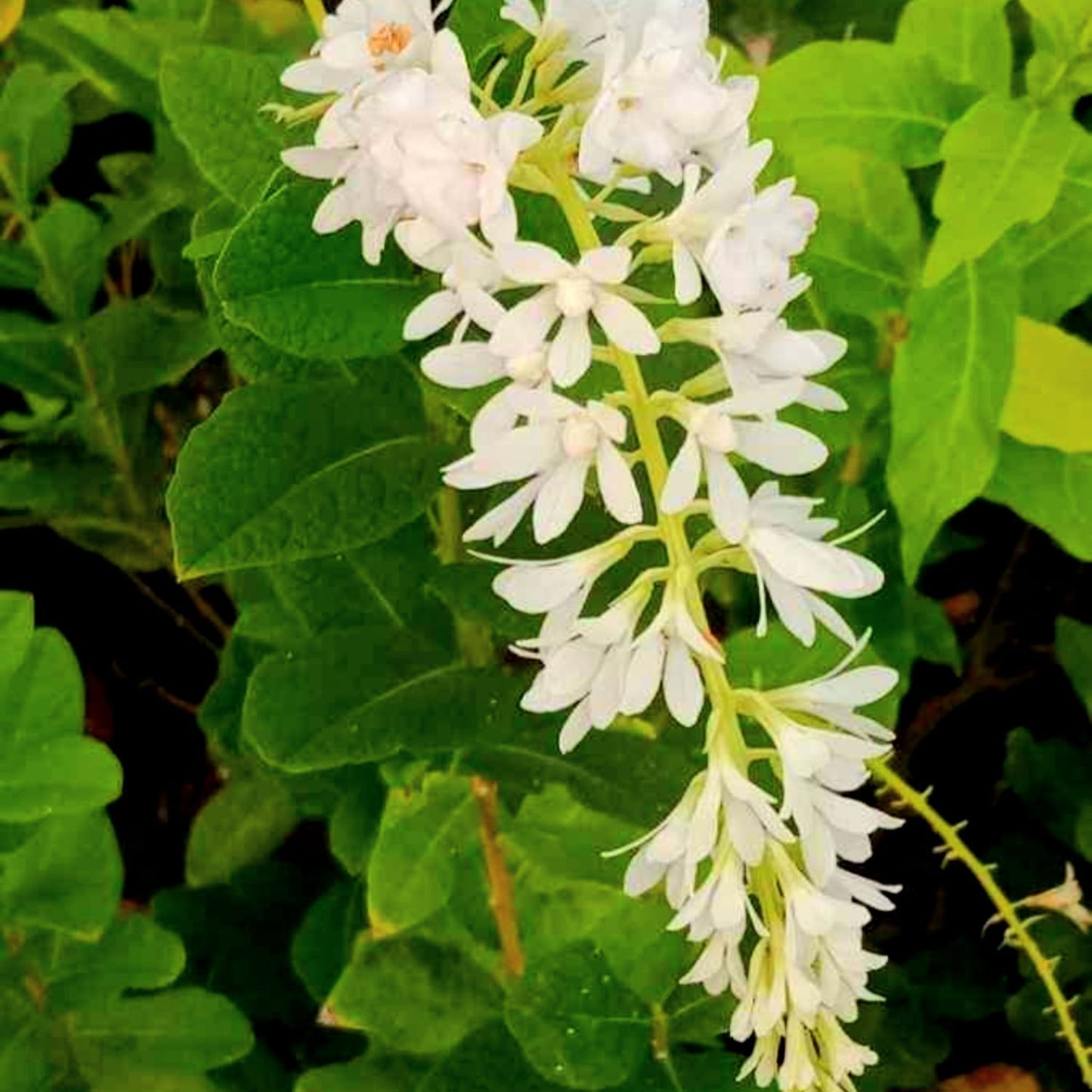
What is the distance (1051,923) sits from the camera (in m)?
1.17

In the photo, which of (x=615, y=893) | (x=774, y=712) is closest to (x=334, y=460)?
(x=774, y=712)

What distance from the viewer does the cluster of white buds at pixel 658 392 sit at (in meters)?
0.49

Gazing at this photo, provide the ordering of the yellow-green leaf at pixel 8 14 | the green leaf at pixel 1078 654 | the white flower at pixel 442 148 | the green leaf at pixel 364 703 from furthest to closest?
the green leaf at pixel 1078 654 < the yellow-green leaf at pixel 8 14 < the green leaf at pixel 364 703 < the white flower at pixel 442 148

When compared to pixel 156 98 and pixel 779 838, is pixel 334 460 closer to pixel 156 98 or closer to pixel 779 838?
pixel 779 838

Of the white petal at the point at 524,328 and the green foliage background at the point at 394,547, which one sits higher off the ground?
the white petal at the point at 524,328

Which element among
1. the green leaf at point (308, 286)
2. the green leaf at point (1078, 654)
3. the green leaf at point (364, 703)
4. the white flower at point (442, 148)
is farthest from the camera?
the green leaf at point (1078, 654)

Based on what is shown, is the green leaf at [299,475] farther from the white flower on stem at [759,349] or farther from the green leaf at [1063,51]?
the green leaf at [1063,51]

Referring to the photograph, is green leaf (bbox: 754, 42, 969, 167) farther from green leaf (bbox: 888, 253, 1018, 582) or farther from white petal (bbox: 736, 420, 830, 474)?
white petal (bbox: 736, 420, 830, 474)

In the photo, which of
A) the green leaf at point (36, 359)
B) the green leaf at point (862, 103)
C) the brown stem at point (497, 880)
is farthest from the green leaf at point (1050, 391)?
the green leaf at point (36, 359)

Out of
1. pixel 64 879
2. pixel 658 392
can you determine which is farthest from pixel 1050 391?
pixel 64 879

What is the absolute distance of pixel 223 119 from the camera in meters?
0.70

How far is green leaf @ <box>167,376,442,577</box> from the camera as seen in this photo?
0.63 metres

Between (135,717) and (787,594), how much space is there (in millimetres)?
1011

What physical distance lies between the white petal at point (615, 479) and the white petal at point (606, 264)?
5cm
